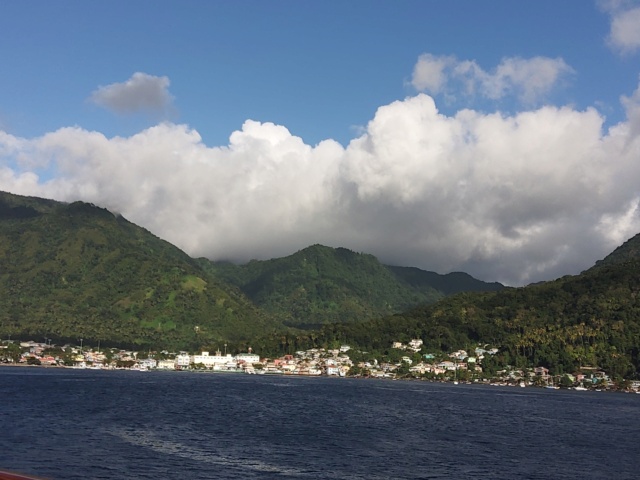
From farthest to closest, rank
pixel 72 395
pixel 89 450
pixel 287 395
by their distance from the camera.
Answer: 1. pixel 287 395
2. pixel 72 395
3. pixel 89 450

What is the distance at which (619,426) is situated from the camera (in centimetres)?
10456

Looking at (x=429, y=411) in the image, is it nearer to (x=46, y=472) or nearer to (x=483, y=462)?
(x=483, y=462)

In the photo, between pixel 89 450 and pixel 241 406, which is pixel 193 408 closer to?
pixel 241 406

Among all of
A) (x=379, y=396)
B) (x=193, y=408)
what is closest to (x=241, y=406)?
(x=193, y=408)

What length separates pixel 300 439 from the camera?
248 feet

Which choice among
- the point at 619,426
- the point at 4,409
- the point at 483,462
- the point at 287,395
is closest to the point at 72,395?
the point at 4,409

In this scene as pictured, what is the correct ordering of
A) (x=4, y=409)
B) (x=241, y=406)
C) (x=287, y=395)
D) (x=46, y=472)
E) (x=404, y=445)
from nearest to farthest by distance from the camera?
(x=46, y=472), (x=404, y=445), (x=4, y=409), (x=241, y=406), (x=287, y=395)

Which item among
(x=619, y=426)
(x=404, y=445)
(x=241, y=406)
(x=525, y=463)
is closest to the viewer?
(x=525, y=463)

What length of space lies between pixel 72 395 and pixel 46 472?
82.0 metres

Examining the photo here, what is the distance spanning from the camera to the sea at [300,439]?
187 feet

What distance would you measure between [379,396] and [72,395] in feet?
232

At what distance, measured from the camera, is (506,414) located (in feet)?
385

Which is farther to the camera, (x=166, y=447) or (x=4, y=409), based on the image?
(x=4, y=409)

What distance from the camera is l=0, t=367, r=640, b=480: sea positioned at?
187 ft
